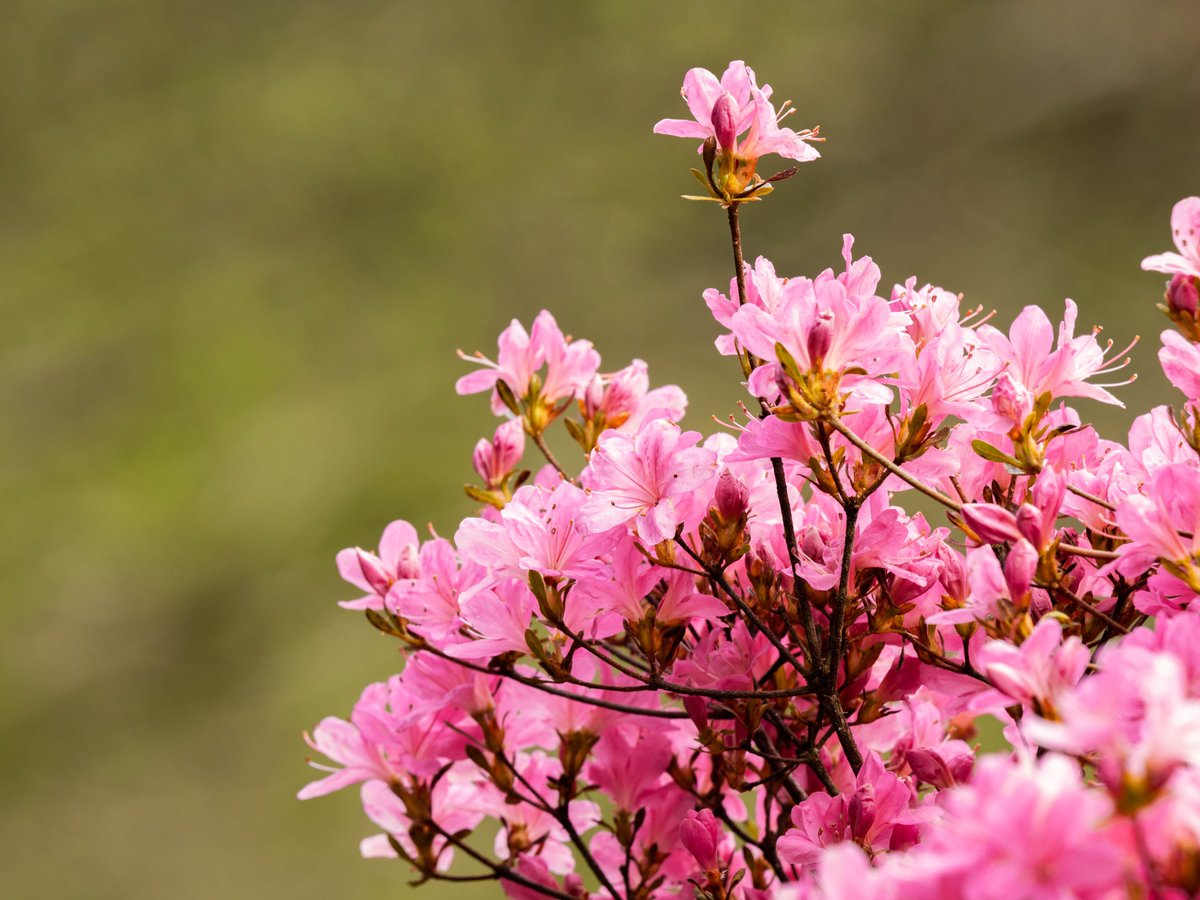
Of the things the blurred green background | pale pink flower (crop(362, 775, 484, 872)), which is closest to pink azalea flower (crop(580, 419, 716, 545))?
pale pink flower (crop(362, 775, 484, 872))

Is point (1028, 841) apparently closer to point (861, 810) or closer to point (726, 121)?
point (861, 810)

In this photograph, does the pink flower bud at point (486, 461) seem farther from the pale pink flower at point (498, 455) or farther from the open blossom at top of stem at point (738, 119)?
the open blossom at top of stem at point (738, 119)

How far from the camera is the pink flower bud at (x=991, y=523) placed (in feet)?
1.41

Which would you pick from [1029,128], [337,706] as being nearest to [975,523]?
[337,706]

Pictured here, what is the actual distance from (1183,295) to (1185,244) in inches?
1.0

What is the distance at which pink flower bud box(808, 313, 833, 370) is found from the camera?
1.42 feet

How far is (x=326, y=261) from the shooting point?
4.62 m

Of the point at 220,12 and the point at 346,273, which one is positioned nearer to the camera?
the point at 346,273

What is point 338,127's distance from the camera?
4.86 m

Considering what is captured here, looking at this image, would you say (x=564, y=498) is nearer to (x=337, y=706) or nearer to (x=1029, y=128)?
Result: (x=337, y=706)

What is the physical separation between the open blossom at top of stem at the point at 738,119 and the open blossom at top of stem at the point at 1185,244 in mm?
147

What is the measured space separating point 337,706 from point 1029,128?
3042 mm

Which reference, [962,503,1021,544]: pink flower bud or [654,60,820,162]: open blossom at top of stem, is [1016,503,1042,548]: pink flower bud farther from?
[654,60,820,162]: open blossom at top of stem

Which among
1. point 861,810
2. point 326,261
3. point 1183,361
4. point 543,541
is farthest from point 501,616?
point 326,261
